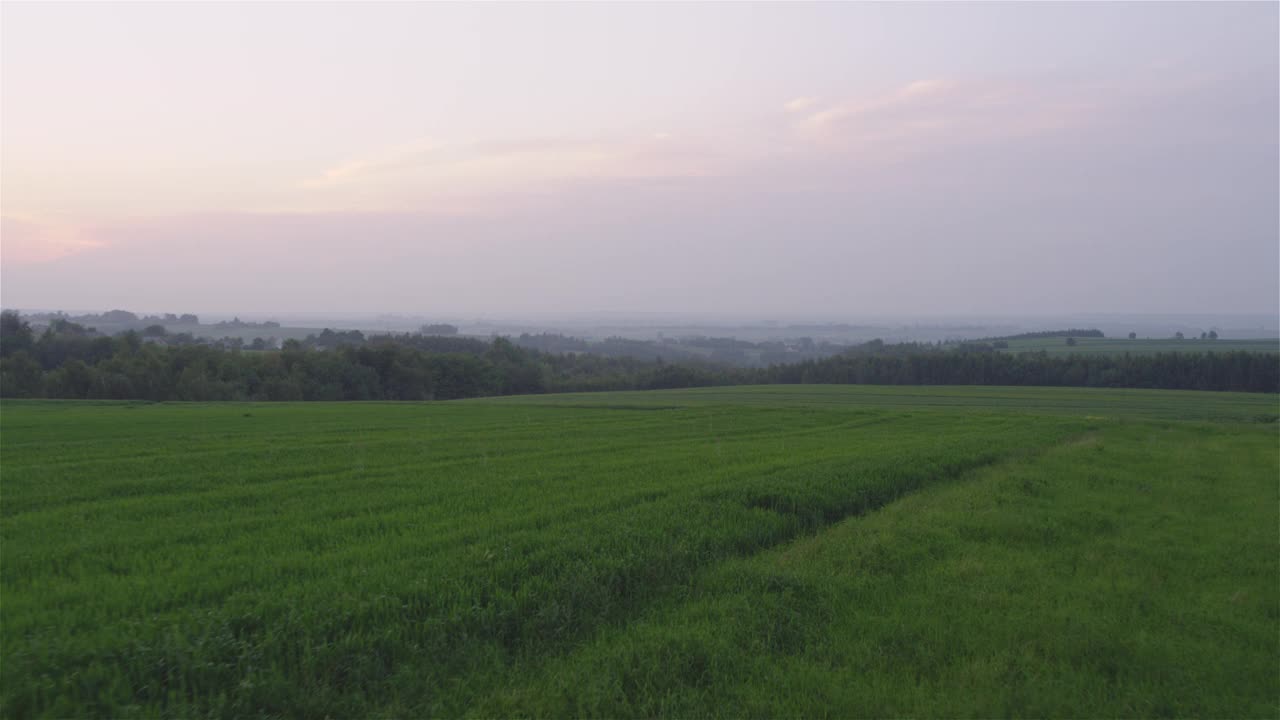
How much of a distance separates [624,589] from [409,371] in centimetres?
8441

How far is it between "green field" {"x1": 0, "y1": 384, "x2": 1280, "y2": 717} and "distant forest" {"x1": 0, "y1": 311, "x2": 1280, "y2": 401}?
60.3 metres

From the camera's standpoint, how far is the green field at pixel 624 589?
5707mm

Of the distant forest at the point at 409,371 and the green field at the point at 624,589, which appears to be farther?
the distant forest at the point at 409,371

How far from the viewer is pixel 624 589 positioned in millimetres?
8109

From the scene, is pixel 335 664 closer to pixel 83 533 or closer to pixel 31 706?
pixel 31 706

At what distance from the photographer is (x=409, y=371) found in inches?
3457

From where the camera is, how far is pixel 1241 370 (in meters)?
73.2

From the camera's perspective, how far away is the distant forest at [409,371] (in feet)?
220

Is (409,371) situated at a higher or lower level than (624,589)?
lower

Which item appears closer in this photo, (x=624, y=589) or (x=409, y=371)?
(x=624, y=589)

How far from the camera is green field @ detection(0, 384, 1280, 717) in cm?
571

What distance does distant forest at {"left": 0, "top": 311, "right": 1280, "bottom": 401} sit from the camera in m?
67.0

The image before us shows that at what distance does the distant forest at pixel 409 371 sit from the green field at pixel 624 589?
60.3 m

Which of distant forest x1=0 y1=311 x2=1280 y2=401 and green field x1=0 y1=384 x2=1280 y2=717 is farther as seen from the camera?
distant forest x1=0 y1=311 x2=1280 y2=401
